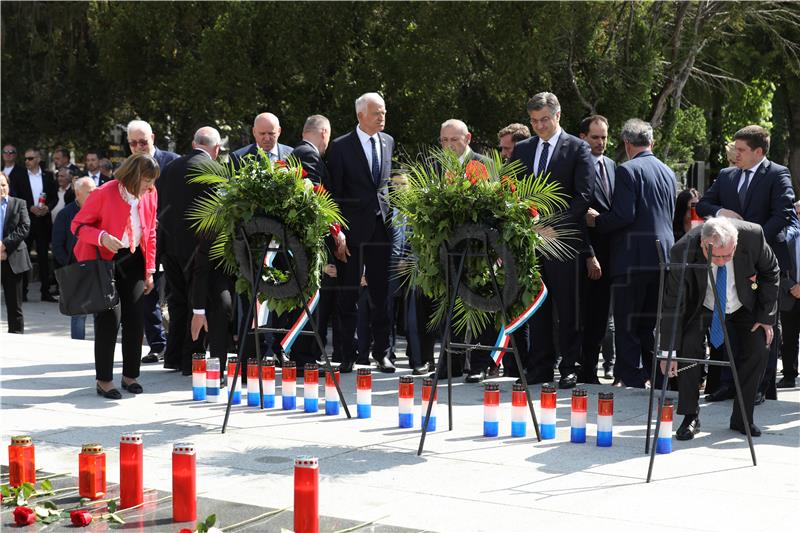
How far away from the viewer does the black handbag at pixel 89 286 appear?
9.45 meters

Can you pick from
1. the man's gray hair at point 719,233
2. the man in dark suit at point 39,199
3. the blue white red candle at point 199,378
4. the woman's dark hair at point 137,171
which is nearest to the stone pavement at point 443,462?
the blue white red candle at point 199,378

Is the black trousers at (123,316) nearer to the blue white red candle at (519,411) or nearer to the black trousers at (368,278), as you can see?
the black trousers at (368,278)

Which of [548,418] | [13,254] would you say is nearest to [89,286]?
[548,418]

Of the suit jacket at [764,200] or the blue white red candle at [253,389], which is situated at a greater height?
the suit jacket at [764,200]

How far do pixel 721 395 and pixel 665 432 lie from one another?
233 cm

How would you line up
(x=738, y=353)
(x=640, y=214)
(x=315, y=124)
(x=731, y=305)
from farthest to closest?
1. (x=315, y=124)
2. (x=640, y=214)
3. (x=738, y=353)
4. (x=731, y=305)

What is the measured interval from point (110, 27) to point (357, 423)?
16607mm

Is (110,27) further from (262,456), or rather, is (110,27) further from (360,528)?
(360,528)

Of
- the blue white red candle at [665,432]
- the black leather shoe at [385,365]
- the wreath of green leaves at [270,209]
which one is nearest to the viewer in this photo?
the blue white red candle at [665,432]

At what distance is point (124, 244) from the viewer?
9.50 meters

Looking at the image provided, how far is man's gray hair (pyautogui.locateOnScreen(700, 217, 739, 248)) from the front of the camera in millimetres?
7683

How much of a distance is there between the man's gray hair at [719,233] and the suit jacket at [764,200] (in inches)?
72.6

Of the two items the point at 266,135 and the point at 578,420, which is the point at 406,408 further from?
the point at 266,135

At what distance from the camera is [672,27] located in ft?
62.0
